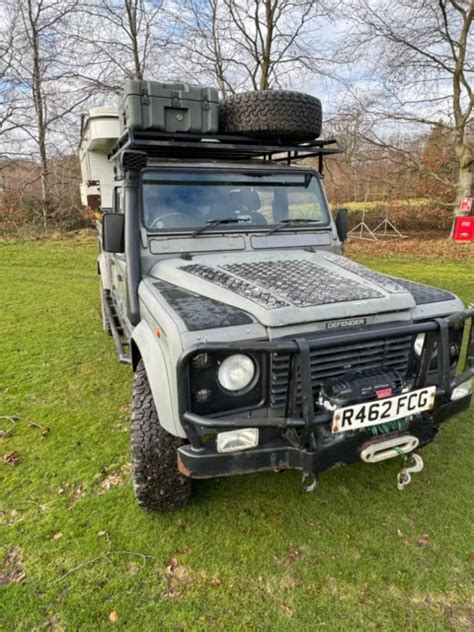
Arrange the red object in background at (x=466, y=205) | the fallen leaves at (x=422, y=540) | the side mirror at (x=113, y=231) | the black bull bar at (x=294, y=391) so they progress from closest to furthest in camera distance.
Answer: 1. the black bull bar at (x=294, y=391)
2. the fallen leaves at (x=422, y=540)
3. the side mirror at (x=113, y=231)
4. the red object in background at (x=466, y=205)

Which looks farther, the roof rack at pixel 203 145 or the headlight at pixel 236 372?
the roof rack at pixel 203 145

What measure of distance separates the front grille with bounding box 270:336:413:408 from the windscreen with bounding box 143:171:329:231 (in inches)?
60.0

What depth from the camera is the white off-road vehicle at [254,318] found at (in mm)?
2127

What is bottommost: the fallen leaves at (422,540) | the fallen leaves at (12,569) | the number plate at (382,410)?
the fallen leaves at (12,569)

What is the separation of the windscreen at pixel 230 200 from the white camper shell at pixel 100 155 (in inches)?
89.0

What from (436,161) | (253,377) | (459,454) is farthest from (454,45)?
(253,377)

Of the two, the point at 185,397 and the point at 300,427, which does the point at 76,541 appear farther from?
the point at 300,427

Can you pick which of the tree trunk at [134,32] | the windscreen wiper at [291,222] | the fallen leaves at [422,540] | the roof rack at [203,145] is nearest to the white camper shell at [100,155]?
the roof rack at [203,145]

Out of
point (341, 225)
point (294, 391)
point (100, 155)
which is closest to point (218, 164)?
point (341, 225)

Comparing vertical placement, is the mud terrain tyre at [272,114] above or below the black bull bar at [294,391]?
above

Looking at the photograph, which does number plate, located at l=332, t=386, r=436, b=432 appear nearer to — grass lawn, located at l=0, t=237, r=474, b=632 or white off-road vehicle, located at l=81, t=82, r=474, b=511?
white off-road vehicle, located at l=81, t=82, r=474, b=511

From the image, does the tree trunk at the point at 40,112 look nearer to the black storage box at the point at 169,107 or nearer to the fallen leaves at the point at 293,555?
the black storage box at the point at 169,107

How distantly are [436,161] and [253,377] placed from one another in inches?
712

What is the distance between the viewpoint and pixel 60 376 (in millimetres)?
4734
